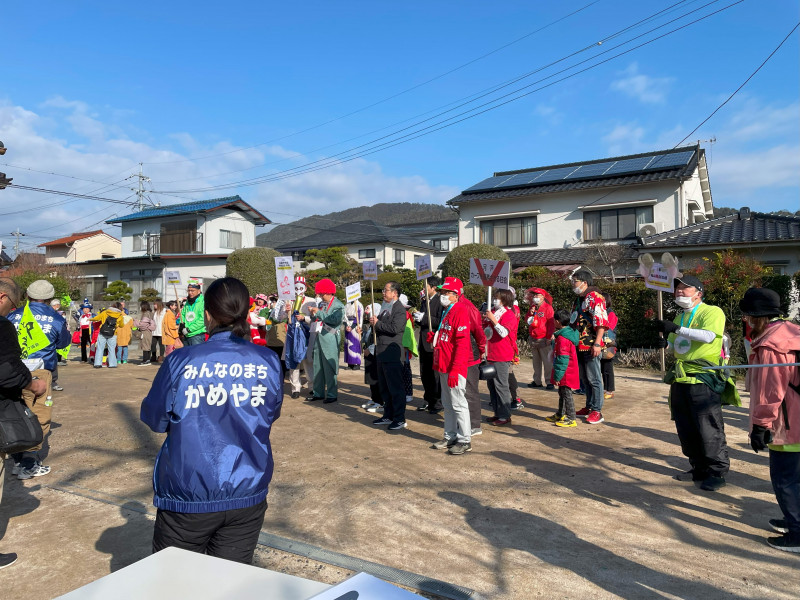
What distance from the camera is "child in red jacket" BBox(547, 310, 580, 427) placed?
277 inches

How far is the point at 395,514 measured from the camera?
4254mm

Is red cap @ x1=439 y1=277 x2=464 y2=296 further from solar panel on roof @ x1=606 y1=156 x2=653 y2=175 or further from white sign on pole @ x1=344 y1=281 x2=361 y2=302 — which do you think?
solar panel on roof @ x1=606 y1=156 x2=653 y2=175

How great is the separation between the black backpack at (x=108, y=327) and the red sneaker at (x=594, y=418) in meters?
11.7

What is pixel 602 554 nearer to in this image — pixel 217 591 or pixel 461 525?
pixel 461 525

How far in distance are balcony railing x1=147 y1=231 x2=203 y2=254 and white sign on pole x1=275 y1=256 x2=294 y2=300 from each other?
25261mm

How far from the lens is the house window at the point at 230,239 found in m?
33.5

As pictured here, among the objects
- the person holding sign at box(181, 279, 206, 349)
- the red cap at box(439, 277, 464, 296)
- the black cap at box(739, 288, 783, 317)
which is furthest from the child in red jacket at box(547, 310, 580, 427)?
the person holding sign at box(181, 279, 206, 349)

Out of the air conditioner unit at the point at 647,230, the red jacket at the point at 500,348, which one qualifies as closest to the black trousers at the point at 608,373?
the red jacket at the point at 500,348

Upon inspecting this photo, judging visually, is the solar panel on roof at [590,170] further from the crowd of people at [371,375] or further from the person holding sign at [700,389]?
the person holding sign at [700,389]

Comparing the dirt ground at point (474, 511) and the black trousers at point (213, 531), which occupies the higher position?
the black trousers at point (213, 531)

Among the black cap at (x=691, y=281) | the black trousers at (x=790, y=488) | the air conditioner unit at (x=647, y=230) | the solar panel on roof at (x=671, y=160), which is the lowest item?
the black trousers at (x=790, y=488)

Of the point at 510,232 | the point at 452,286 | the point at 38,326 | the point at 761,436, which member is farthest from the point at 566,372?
the point at 510,232

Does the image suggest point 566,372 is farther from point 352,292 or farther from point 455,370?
point 352,292

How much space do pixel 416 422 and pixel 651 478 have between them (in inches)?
128
